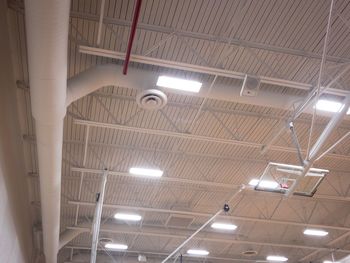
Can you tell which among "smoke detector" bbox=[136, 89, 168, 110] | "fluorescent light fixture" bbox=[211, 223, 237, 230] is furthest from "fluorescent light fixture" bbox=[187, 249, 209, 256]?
"smoke detector" bbox=[136, 89, 168, 110]

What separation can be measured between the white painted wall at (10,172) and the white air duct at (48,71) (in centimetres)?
157

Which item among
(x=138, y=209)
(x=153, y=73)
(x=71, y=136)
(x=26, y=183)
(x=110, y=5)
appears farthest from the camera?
(x=138, y=209)

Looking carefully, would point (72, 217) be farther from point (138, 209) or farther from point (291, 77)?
point (291, 77)

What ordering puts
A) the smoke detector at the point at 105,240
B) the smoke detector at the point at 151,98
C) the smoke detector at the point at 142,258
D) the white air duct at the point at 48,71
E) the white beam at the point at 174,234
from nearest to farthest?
the white air duct at the point at 48,71 < the smoke detector at the point at 151,98 < the white beam at the point at 174,234 < the smoke detector at the point at 105,240 < the smoke detector at the point at 142,258

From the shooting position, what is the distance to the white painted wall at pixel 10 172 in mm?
10633

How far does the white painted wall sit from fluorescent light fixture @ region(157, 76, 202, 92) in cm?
439

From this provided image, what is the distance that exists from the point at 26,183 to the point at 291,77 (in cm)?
1236

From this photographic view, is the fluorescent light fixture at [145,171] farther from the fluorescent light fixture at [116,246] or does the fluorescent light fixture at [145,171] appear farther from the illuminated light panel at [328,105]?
the fluorescent light fixture at [116,246]

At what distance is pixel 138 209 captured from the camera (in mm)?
20812

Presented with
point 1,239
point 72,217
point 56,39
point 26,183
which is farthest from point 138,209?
point 56,39

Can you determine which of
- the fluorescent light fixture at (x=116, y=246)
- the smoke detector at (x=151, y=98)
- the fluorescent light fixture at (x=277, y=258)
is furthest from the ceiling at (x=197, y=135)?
the fluorescent light fixture at (x=277, y=258)

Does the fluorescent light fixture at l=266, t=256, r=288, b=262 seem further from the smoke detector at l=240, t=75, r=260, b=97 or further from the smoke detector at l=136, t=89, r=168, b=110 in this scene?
the smoke detector at l=136, t=89, r=168, b=110

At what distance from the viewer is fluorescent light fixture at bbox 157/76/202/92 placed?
11.3 meters

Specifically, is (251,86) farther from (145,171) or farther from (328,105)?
(145,171)
